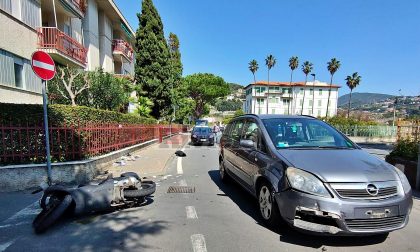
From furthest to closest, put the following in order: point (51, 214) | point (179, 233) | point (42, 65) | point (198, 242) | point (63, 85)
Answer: point (63, 85) < point (42, 65) < point (51, 214) < point (179, 233) < point (198, 242)

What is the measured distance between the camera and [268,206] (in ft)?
13.8

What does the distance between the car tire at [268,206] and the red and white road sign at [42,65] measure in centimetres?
528

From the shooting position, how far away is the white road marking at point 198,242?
3564 millimetres

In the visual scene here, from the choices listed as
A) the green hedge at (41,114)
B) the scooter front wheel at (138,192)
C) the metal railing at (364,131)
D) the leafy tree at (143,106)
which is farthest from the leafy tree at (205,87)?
the scooter front wheel at (138,192)

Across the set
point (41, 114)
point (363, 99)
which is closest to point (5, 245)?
point (41, 114)

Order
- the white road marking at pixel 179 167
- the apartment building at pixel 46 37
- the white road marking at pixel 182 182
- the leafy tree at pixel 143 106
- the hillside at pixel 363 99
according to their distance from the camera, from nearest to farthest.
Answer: the white road marking at pixel 182 182, the white road marking at pixel 179 167, the apartment building at pixel 46 37, the leafy tree at pixel 143 106, the hillside at pixel 363 99

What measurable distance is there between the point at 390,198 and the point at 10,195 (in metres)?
6.87

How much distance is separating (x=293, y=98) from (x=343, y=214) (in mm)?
86322

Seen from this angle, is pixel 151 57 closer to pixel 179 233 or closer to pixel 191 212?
pixel 191 212

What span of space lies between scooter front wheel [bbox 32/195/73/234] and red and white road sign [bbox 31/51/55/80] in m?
3.16

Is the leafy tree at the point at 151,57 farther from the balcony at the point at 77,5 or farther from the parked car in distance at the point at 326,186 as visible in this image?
the parked car in distance at the point at 326,186

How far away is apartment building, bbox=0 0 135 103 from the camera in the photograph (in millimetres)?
11130

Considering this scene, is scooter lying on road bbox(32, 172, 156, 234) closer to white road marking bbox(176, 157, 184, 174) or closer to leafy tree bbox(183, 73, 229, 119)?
white road marking bbox(176, 157, 184, 174)

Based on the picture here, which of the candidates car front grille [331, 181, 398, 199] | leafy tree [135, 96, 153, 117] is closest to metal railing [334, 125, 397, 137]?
leafy tree [135, 96, 153, 117]
